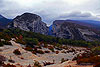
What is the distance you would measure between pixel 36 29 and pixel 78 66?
117 metres

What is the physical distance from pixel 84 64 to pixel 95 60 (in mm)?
1167

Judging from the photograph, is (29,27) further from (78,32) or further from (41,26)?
(78,32)

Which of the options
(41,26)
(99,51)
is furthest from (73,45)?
(41,26)

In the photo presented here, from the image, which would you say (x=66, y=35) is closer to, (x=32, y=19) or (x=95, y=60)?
(x=32, y=19)

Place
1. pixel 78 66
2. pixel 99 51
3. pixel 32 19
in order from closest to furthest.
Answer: pixel 78 66 → pixel 99 51 → pixel 32 19

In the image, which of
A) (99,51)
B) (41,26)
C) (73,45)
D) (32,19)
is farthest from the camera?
(41,26)

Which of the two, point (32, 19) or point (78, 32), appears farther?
point (32, 19)

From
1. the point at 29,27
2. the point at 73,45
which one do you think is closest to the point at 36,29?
the point at 29,27

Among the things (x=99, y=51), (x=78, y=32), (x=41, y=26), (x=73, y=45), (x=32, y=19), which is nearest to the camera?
(x=99, y=51)

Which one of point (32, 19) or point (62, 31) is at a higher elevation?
point (32, 19)

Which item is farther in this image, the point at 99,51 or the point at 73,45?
the point at 73,45

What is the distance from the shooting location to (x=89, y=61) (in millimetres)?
13906

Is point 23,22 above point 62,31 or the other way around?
above

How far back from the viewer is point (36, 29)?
424ft
